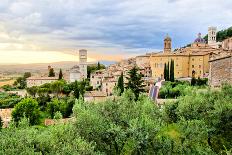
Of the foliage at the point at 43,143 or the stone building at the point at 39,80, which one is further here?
the stone building at the point at 39,80

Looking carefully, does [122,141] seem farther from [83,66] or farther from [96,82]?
[83,66]

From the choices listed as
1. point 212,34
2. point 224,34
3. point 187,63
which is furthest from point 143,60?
point 224,34

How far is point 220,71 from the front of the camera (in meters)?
27.2

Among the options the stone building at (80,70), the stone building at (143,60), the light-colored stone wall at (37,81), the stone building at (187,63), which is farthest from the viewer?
the light-colored stone wall at (37,81)

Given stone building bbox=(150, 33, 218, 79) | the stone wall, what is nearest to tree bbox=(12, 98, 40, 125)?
the stone wall

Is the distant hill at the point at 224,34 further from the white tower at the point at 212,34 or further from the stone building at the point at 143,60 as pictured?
the stone building at the point at 143,60

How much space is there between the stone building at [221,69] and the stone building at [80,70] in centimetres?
6141

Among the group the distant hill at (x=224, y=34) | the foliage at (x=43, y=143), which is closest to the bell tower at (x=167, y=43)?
the distant hill at (x=224, y=34)

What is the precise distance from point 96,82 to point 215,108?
58.6 meters

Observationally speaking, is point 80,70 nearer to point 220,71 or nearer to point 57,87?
point 57,87

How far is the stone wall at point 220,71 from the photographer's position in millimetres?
25281

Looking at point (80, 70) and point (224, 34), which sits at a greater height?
point (224, 34)

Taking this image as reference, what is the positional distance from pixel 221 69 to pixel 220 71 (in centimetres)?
28

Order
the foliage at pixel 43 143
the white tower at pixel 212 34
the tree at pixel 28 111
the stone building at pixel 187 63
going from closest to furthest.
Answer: the foliage at pixel 43 143 → the tree at pixel 28 111 → the stone building at pixel 187 63 → the white tower at pixel 212 34
